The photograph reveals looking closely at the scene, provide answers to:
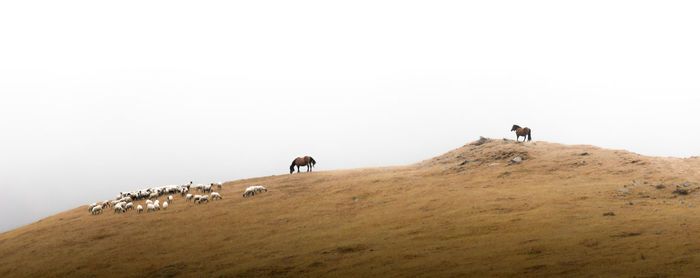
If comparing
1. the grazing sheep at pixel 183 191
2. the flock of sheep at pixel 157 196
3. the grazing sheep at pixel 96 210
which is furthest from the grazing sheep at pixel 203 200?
the grazing sheep at pixel 96 210

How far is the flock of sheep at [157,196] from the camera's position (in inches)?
1163

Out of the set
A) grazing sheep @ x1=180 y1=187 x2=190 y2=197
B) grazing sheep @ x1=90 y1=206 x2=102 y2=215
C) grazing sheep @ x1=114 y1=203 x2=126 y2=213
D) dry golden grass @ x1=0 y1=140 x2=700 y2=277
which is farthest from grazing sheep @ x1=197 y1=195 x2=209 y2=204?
grazing sheep @ x1=90 y1=206 x2=102 y2=215

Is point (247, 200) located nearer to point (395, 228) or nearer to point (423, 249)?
point (395, 228)

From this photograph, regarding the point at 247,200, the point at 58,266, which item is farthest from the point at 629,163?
the point at 58,266

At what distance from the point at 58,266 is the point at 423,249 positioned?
52.5ft

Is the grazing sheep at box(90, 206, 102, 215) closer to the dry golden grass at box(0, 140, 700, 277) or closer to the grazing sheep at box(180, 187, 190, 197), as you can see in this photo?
the dry golden grass at box(0, 140, 700, 277)

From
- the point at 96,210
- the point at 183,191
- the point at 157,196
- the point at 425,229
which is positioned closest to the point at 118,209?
the point at 96,210

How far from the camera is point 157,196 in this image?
34.8 metres

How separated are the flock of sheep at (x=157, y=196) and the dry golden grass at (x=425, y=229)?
43.1 inches

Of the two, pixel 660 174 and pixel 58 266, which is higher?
pixel 660 174

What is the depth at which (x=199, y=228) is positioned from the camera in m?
22.3

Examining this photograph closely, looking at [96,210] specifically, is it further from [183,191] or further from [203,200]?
[203,200]

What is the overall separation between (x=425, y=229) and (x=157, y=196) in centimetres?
2609

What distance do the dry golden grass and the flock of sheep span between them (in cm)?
109
